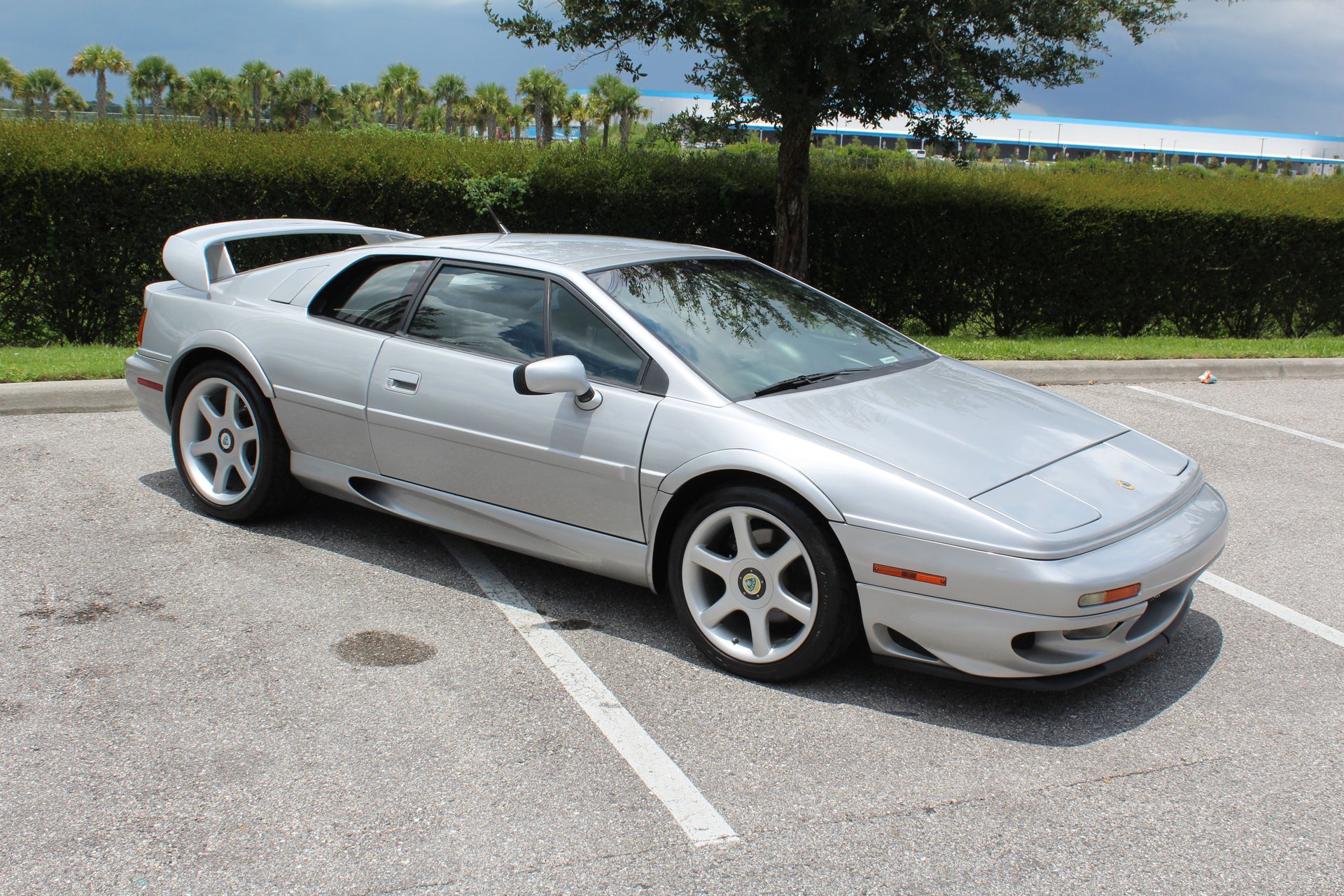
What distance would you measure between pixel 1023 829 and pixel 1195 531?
4.50ft

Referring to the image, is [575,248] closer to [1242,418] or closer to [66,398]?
[66,398]

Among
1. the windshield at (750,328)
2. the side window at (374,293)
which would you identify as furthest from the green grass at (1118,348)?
the side window at (374,293)

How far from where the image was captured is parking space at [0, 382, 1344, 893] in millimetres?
2771

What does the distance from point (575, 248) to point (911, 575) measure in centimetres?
218

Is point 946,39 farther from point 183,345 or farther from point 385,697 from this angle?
point 385,697

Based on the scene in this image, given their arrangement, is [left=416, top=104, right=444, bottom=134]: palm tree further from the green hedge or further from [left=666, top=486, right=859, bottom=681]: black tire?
[left=666, top=486, right=859, bottom=681]: black tire

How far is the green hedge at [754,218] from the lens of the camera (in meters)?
9.25

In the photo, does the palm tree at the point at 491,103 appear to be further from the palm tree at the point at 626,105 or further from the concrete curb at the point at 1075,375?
the concrete curb at the point at 1075,375

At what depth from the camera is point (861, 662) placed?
3996 millimetres

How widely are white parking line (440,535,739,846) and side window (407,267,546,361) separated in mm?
969

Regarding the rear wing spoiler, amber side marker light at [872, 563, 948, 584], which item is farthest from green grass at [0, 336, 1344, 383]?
amber side marker light at [872, 563, 948, 584]

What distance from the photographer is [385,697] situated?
11.9 ft

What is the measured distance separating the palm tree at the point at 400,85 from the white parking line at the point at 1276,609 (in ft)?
296

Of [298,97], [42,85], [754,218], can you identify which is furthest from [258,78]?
[754,218]
